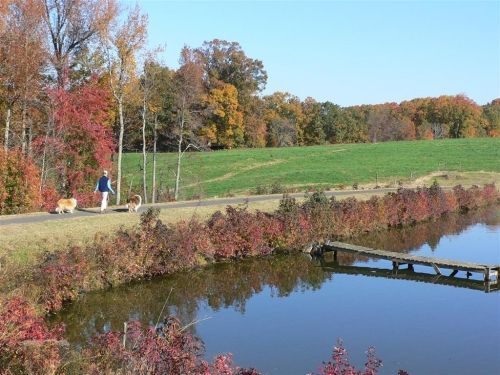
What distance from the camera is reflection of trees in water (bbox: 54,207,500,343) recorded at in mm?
17094

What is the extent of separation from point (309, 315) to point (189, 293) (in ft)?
15.3

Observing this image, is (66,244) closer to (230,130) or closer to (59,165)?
(59,165)

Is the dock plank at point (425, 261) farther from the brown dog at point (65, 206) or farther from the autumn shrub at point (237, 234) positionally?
the brown dog at point (65, 206)

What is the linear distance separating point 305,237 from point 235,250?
4480mm

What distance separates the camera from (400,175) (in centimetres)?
5516

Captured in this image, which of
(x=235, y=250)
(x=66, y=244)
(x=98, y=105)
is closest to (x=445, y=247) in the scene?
(x=235, y=250)

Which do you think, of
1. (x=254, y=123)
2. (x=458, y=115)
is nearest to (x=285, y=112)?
(x=254, y=123)

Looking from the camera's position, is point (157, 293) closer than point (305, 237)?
Yes

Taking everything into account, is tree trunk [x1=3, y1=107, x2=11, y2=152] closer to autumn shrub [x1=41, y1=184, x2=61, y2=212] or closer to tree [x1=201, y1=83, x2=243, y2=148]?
autumn shrub [x1=41, y1=184, x2=61, y2=212]

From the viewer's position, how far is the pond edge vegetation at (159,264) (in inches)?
328

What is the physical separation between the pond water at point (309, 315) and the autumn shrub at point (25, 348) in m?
5.10

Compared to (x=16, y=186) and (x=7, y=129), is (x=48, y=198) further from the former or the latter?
(x=7, y=129)

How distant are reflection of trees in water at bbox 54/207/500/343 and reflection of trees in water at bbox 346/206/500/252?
307 millimetres

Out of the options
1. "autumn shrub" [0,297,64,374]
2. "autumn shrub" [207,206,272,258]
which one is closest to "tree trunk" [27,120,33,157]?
"autumn shrub" [207,206,272,258]
